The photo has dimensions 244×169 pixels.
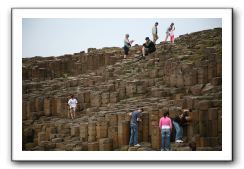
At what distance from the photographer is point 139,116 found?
15.5m

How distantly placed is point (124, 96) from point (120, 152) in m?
1.74

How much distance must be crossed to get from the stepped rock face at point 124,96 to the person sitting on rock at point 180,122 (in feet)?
0.30

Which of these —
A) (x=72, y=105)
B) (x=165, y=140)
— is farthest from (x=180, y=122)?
(x=72, y=105)

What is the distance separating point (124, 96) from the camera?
1659 centimetres

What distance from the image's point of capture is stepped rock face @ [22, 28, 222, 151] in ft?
50.1

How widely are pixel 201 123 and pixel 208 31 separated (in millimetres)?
1844

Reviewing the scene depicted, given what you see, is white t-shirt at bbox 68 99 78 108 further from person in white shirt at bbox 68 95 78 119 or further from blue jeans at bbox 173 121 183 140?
blue jeans at bbox 173 121 183 140

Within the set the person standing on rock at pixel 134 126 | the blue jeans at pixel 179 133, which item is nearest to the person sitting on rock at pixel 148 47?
the person standing on rock at pixel 134 126

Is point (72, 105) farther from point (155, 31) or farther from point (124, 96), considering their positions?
point (155, 31)

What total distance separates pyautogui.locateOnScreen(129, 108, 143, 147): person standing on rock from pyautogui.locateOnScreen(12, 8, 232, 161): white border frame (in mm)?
258

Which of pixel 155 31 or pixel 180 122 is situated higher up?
pixel 155 31

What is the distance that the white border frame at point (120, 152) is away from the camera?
1505 centimetres

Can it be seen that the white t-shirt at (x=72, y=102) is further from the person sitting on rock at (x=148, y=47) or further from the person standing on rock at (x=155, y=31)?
the person standing on rock at (x=155, y=31)

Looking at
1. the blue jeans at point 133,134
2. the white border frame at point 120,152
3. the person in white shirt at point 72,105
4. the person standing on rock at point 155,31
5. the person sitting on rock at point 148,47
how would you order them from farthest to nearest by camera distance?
the person in white shirt at point 72,105
the person sitting on rock at point 148,47
the person standing on rock at point 155,31
the blue jeans at point 133,134
the white border frame at point 120,152
